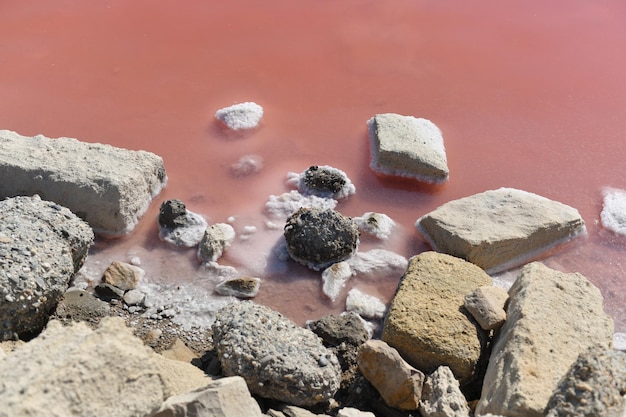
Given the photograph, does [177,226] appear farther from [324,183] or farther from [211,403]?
[211,403]

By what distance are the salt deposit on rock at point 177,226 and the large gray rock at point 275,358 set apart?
2.99ft

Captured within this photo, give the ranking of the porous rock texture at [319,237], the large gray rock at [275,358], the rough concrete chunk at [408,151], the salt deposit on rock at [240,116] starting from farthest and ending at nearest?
1. the salt deposit on rock at [240,116]
2. the rough concrete chunk at [408,151]
3. the porous rock texture at [319,237]
4. the large gray rock at [275,358]

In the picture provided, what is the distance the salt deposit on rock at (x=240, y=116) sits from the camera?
4.57m

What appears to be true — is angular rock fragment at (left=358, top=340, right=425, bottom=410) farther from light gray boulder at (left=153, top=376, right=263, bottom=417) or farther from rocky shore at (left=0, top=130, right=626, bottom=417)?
light gray boulder at (left=153, top=376, right=263, bottom=417)

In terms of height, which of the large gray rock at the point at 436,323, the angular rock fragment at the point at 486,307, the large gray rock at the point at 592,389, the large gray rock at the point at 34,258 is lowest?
the large gray rock at the point at 34,258

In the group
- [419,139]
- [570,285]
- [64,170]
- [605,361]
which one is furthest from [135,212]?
[605,361]

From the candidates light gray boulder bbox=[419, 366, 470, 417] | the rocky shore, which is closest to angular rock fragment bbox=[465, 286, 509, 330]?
the rocky shore

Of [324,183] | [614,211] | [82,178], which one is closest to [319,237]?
[324,183]

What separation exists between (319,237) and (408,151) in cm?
93

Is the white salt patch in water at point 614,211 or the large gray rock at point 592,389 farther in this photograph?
the white salt patch in water at point 614,211

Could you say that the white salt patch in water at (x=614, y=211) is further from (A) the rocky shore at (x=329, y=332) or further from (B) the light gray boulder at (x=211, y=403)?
(B) the light gray boulder at (x=211, y=403)

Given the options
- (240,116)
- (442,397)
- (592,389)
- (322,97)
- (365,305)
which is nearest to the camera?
(592,389)

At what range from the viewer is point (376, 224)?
3924 millimetres

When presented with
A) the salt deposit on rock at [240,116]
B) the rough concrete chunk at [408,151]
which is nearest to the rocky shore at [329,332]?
the rough concrete chunk at [408,151]
